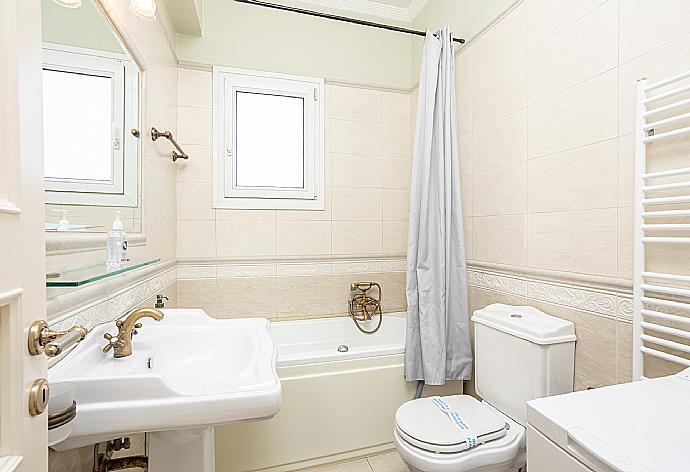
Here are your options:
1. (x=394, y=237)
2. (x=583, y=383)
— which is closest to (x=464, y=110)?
(x=394, y=237)

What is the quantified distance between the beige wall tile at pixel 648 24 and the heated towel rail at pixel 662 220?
144 millimetres

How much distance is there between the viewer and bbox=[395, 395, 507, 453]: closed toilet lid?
1.44 m

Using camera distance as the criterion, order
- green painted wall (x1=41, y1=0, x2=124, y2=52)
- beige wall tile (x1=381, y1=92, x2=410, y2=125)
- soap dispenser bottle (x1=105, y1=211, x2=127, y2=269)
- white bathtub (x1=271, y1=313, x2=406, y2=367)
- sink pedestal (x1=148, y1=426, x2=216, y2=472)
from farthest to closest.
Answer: beige wall tile (x1=381, y1=92, x2=410, y2=125), white bathtub (x1=271, y1=313, x2=406, y2=367), soap dispenser bottle (x1=105, y1=211, x2=127, y2=269), sink pedestal (x1=148, y1=426, x2=216, y2=472), green painted wall (x1=41, y1=0, x2=124, y2=52)

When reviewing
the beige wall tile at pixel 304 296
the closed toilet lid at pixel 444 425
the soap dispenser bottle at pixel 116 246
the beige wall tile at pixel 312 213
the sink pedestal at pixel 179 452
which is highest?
the beige wall tile at pixel 312 213

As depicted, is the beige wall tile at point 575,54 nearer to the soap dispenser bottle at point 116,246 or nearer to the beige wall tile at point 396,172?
the beige wall tile at point 396,172

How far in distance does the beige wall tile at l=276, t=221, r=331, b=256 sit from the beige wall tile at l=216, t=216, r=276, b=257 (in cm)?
6

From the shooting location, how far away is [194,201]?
255cm

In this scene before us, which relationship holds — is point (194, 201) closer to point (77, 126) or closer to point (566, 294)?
point (77, 126)

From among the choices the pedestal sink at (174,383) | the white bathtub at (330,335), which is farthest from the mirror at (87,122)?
the white bathtub at (330,335)

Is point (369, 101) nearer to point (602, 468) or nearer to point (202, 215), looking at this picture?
point (202, 215)

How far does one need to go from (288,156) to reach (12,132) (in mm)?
2245

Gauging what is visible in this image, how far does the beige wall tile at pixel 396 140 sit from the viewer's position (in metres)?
2.93

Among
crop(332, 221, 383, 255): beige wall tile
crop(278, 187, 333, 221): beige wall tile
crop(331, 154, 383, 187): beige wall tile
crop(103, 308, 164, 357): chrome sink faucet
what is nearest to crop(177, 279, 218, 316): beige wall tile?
crop(278, 187, 333, 221): beige wall tile

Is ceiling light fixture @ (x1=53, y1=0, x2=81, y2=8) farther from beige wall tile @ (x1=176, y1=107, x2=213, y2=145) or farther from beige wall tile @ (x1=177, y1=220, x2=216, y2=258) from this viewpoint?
beige wall tile @ (x1=177, y1=220, x2=216, y2=258)
